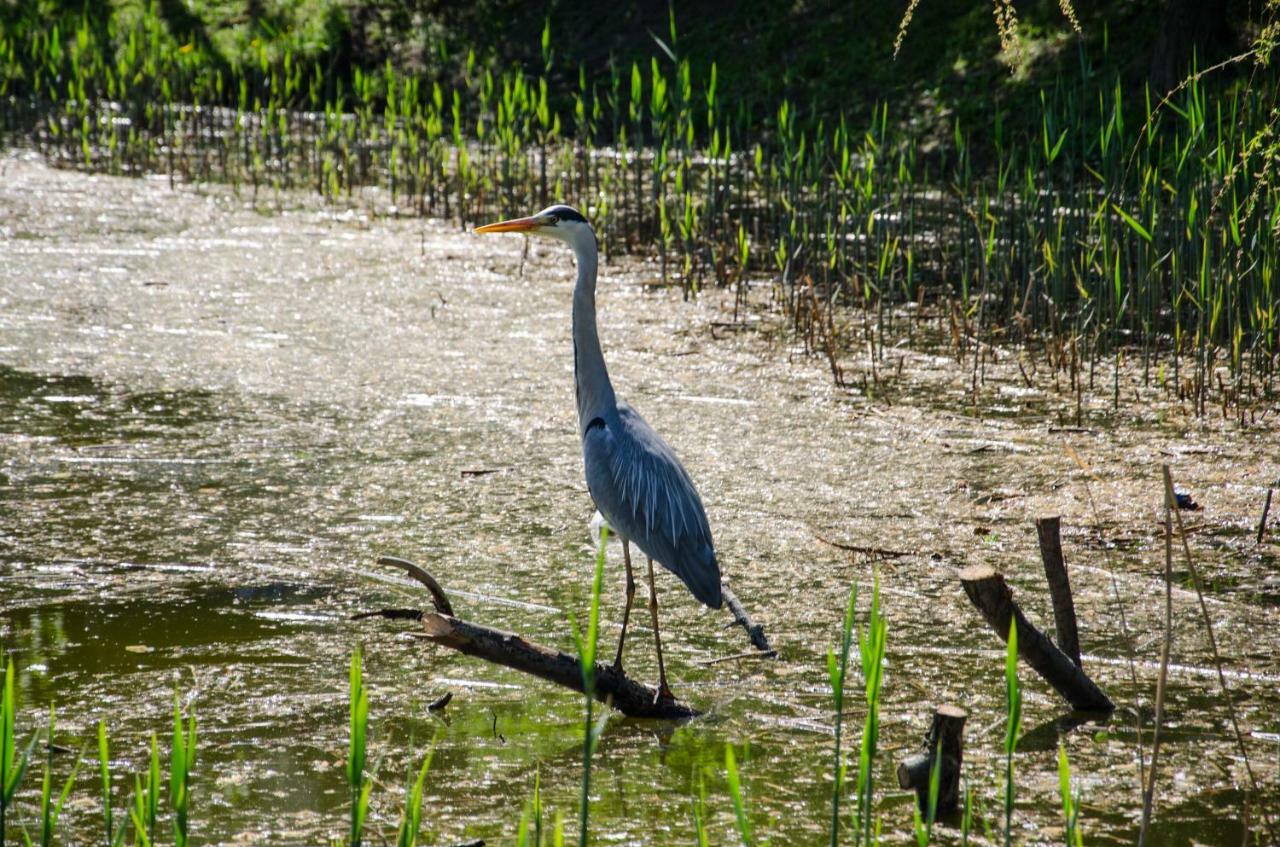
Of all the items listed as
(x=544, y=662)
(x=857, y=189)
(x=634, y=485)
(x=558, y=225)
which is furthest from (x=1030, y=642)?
(x=857, y=189)

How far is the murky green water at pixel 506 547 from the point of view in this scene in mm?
3383

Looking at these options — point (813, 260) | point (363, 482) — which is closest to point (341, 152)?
point (813, 260)

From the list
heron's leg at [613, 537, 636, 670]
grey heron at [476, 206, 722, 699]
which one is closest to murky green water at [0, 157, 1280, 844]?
heron's leg at [613, 537, 636, 670]

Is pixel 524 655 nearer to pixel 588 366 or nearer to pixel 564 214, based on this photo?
pixel 588 366

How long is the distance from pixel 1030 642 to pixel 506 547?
2066 millimetres

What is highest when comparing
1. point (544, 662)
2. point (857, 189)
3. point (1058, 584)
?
point (857, 189)

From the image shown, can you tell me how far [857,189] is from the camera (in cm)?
797

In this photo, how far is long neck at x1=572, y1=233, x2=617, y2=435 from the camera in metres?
4.45

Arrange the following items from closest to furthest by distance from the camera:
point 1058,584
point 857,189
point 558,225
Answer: point 1058,584 < point 558,225 < point 857,189

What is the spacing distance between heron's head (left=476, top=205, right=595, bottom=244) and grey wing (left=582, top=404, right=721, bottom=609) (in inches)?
28.5

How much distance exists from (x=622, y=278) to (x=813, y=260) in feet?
3.89

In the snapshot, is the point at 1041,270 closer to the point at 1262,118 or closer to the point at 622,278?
the point at 1262,118

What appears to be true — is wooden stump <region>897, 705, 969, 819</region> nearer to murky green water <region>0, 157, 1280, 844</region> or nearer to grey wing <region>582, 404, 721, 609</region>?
murky green water <region>0, 157, 1280, 844</region>

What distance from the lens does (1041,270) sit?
7.64 m
